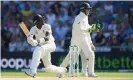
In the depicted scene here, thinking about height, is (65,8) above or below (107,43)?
above

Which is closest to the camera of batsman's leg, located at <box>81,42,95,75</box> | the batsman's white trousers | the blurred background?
the batsman's white trousers

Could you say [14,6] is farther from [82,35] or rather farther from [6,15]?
[82,35]

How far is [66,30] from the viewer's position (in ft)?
80.0

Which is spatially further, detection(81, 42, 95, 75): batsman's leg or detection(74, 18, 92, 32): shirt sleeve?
detection(81, 42, 95, 75): batsman's leg

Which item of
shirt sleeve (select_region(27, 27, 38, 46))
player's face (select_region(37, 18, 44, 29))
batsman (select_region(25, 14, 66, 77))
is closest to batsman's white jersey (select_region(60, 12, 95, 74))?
batsman (select_region(25, 14, 66, 77))

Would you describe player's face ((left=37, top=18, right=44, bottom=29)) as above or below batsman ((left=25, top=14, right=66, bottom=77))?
above

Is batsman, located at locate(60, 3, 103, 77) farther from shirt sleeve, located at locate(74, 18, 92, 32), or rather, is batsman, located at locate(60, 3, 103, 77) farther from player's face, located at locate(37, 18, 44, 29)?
player's face, located at locate(37, 18, 44, 29)

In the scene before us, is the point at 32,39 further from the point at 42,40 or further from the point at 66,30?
the point at 66,30

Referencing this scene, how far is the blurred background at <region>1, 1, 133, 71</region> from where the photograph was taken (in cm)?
2339

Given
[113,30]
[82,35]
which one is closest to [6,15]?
[113,30]

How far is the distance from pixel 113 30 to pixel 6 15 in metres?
5.46

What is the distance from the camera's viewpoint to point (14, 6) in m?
25.8

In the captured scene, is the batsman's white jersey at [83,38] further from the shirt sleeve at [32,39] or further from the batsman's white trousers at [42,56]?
the shirt sleeve at [32,39]

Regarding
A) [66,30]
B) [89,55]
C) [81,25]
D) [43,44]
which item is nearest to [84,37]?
[81,25]
